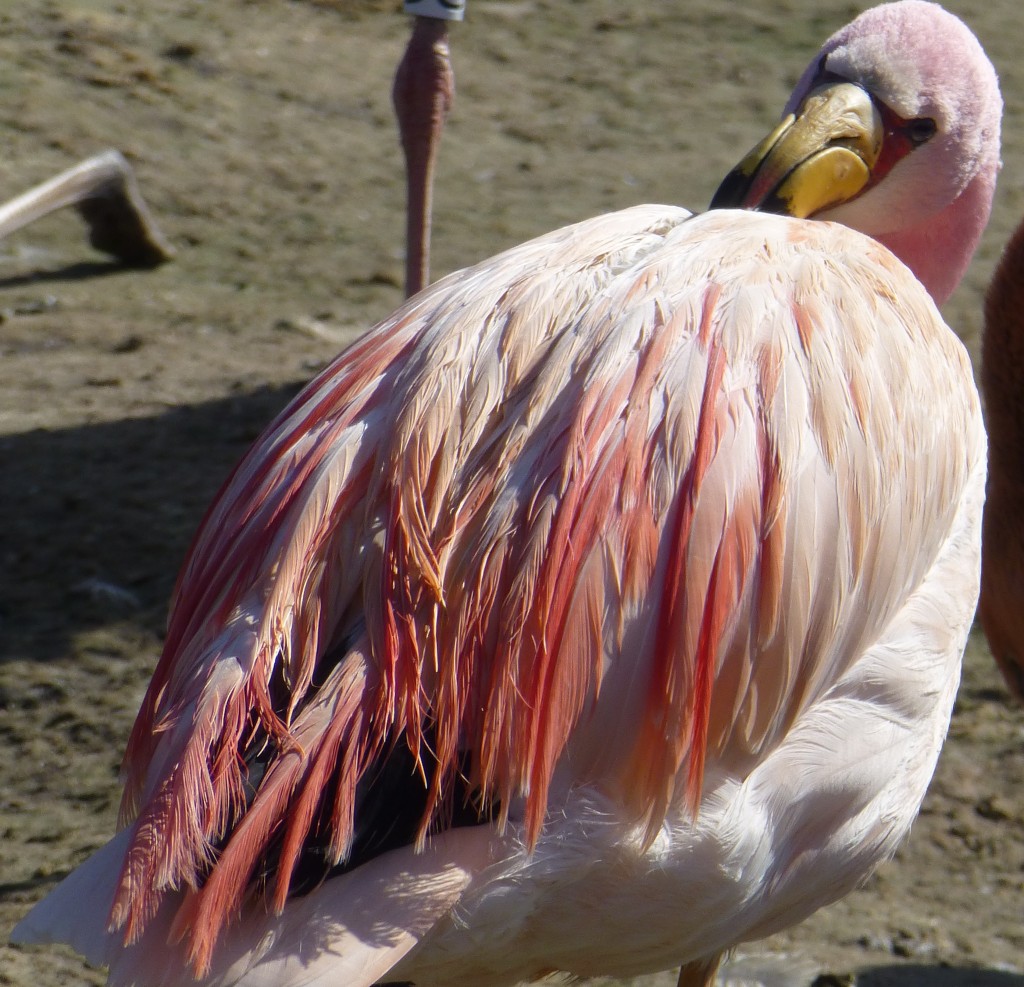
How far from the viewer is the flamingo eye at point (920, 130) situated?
250 centimetres

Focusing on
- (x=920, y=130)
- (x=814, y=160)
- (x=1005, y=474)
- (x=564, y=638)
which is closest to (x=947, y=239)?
(x=920, y=130)

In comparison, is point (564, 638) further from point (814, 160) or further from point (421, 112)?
point (421, 112)

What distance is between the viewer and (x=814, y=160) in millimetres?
2385

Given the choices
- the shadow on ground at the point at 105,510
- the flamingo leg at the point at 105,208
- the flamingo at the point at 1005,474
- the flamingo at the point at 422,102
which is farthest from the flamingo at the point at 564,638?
the flamingo leg at the point at 105,208

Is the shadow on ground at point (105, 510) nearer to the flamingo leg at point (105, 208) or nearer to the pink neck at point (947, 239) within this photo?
the flamingo leg at point (105, 208)

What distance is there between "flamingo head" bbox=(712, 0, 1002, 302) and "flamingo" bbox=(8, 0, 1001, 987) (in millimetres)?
396

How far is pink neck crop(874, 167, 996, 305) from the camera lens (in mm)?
2609

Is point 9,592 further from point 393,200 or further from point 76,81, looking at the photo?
point 76,81

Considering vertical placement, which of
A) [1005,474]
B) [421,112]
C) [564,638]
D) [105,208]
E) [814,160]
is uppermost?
[814,160]

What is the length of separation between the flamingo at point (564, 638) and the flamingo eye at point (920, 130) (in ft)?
1.95

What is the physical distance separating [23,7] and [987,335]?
4.61 metres

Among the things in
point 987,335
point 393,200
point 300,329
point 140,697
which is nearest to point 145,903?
point 140,697

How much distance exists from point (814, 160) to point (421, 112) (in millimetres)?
1541

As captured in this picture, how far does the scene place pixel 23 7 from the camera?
6.04m
